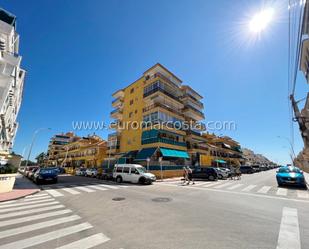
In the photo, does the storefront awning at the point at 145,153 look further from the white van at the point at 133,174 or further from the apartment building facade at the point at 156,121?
the white van at the point at 133,174

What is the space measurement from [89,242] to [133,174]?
14131 mm

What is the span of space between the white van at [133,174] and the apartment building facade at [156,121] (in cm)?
442

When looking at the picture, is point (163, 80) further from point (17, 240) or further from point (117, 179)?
point (17, 240)

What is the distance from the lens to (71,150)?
6272 centimetres

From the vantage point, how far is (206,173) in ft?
72.1

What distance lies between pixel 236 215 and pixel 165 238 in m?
3.53

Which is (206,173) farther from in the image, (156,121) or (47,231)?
(47,231)

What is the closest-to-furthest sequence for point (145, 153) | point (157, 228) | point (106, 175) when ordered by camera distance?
point (157, 228) < point (106, 175) < point (145, 153)

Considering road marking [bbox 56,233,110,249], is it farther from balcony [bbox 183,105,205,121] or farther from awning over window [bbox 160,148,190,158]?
balcony [bbox 183,105,205,121]

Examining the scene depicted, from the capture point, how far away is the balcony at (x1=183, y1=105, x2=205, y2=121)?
113 ft

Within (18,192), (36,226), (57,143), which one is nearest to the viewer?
(36,226)

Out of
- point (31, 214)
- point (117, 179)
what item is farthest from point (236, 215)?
point (117, 179)

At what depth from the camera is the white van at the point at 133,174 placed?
17109 mm

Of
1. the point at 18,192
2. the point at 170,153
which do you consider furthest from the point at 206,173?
the point at 18,192
